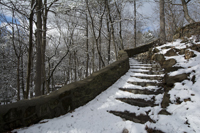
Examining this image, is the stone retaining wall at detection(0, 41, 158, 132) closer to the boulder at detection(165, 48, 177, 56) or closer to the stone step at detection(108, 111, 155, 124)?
the stone step at detection(108, 111, 155, 124)

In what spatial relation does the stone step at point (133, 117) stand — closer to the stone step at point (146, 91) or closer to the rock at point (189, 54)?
the stone step at point (146, 91)

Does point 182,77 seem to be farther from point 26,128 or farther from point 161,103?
point 26,128

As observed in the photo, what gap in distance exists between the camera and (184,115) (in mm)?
2166

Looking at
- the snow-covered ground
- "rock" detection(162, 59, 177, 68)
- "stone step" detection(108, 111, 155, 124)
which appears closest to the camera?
the snow-covered ground

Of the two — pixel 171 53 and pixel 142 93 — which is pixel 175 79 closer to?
pixel 142 93

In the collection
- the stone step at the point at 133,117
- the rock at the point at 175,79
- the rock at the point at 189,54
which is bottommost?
the stone step at the point at 133,117

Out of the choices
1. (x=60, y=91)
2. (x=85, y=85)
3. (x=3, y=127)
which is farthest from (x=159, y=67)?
(x=3, y=127)

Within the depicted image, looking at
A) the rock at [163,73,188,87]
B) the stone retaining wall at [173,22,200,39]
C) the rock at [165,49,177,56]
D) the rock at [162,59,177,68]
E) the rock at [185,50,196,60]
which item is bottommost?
the rock at [163,73,188,87]

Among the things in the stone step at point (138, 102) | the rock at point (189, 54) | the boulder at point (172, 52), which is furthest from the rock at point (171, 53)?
the stone step at point (138, 102)

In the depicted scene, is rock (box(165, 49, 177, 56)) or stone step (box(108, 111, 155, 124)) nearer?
stone step (box(108, 111, 155, 124))

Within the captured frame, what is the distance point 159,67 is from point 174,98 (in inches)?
105

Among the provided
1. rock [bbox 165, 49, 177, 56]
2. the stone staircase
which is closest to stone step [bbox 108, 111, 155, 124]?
the stone staircase

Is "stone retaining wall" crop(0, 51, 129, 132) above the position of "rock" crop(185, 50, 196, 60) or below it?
below

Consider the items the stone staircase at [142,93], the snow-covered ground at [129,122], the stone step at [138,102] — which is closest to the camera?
the snow-covered ground at [129,122]
